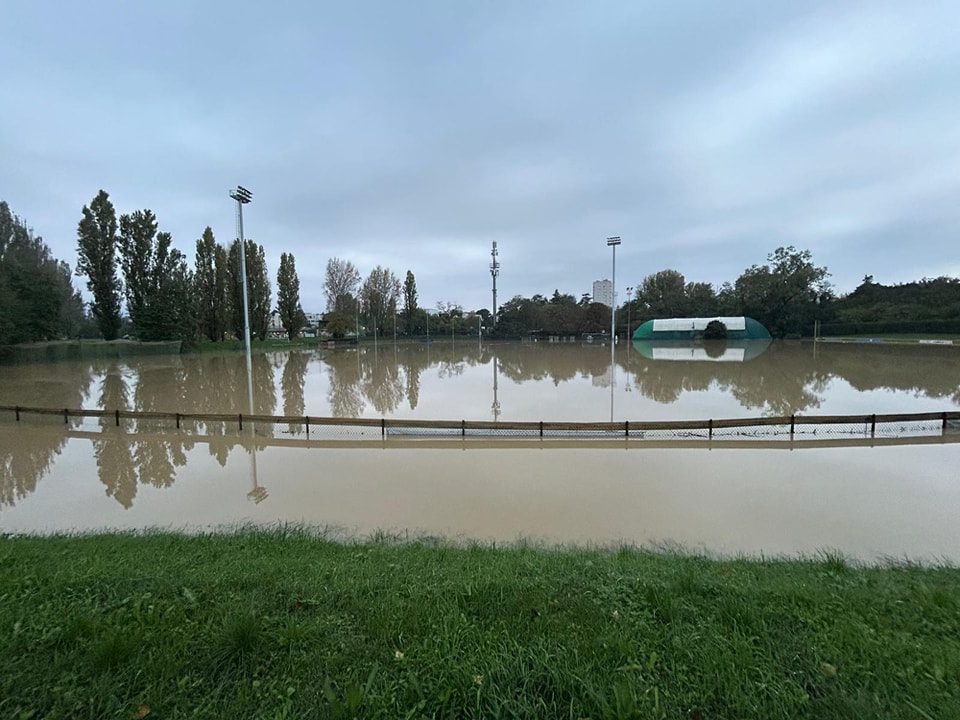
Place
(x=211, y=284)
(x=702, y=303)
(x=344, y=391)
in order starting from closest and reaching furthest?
(x=344, y=391)
(x=211, y=284)
(x=702, y=303)

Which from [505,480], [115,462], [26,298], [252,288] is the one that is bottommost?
[505,480]

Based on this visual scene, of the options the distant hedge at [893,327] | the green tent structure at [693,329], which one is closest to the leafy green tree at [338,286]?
the green tent structure at [693,329]

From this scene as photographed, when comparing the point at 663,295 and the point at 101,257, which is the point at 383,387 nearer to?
the point at 101,257

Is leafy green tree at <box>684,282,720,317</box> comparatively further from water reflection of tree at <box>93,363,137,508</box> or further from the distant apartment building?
water reflection of tree at <box>93,363,137,508</box>

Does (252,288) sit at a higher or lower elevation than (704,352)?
higher

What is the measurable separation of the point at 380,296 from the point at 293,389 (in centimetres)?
4361

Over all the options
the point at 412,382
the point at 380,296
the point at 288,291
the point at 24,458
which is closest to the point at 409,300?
the point at 380,296

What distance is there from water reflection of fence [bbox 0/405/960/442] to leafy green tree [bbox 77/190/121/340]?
31.2 metres

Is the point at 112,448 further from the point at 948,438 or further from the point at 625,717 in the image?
the point at 948,438

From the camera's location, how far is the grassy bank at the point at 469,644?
1.76m

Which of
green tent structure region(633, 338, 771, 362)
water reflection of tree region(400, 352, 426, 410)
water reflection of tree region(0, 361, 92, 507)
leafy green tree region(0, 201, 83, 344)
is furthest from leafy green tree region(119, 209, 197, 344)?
green tent structure region(633, 338, 771, 362)

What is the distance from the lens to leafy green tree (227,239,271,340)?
43.6m

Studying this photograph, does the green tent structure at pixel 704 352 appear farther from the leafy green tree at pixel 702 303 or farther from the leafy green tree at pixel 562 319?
the leafy green tree at pixel 562 319

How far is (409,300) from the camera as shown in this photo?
6431 cm
